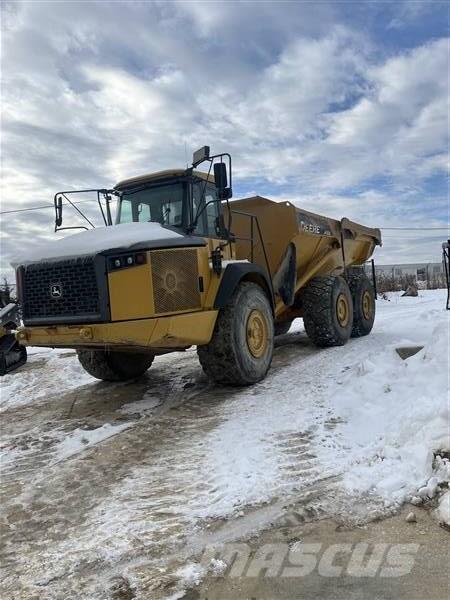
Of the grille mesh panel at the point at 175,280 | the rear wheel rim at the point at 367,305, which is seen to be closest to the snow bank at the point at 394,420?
the grille mesh panel at the point at 175,280

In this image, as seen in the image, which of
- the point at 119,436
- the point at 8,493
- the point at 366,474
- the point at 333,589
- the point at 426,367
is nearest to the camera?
the point at 333,589

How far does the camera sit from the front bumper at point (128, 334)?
18.6ft

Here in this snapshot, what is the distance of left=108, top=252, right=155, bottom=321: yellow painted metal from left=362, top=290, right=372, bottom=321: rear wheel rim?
6792 mm

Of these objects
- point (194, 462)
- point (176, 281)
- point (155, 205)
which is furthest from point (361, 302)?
point (194, 462)

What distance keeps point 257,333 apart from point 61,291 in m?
2.70

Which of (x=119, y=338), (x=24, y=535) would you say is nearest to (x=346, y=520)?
(x=24, y=535)

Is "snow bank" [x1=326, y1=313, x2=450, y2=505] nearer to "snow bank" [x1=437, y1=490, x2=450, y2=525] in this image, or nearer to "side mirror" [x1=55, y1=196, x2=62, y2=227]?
"snow bank" [x1=437, y1=490, x2=450, y2=525]

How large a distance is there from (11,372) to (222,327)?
5004 millimetres

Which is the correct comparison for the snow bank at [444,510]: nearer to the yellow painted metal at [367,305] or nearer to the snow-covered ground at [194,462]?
the snow-covered ground at [194,462]

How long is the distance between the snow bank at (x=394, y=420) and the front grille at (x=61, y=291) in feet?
9.26

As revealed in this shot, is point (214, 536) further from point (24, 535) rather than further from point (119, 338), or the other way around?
point (119, 338)

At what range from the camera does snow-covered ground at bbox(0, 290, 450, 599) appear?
11.1ft

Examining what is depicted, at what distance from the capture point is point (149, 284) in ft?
18.9

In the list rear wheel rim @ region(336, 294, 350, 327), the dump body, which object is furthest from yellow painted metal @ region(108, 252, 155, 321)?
rear wheel rim @ region(336, 294, 350, 327)
